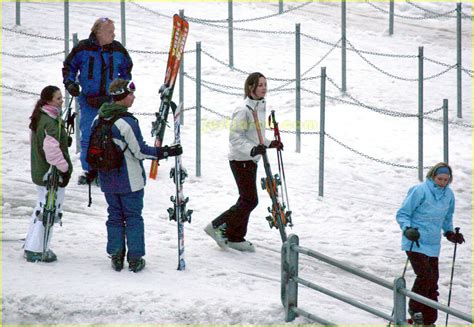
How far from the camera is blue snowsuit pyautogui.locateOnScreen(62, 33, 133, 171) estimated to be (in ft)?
38.8

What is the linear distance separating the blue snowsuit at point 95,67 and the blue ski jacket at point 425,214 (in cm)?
391

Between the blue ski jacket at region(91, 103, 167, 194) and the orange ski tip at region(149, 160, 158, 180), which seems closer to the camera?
the blue ski jacket at region(91, 103, 167, 194)

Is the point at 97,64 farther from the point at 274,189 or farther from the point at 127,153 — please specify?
the point at 127,153

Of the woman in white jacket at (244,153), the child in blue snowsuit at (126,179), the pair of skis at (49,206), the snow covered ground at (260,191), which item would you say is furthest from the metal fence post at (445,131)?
the pair of skis at (49,206)

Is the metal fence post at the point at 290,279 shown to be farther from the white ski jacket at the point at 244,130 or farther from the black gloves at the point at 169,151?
the white ski jacket at the point at 244,130

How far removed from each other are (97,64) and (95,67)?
4 centimetres

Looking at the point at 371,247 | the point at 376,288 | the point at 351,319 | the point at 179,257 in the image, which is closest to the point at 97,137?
the point at 179,257

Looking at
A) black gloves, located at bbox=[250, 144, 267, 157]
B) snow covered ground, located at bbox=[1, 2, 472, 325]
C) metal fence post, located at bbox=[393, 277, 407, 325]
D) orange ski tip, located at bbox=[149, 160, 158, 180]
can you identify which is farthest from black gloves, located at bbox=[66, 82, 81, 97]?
metal fence post, located at bbox=[393, 277, 407, 325]

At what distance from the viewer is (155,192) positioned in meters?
13.0

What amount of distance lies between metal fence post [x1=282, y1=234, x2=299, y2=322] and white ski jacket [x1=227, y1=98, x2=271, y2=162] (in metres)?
2.00

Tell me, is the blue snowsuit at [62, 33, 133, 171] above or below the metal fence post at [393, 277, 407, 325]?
above

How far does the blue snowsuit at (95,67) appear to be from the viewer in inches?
465

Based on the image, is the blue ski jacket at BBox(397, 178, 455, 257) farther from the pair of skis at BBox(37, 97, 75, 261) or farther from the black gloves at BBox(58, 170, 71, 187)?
the pair of skis at BBox(37, 97, 75, 261)

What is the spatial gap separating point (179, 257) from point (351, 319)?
1.73m
